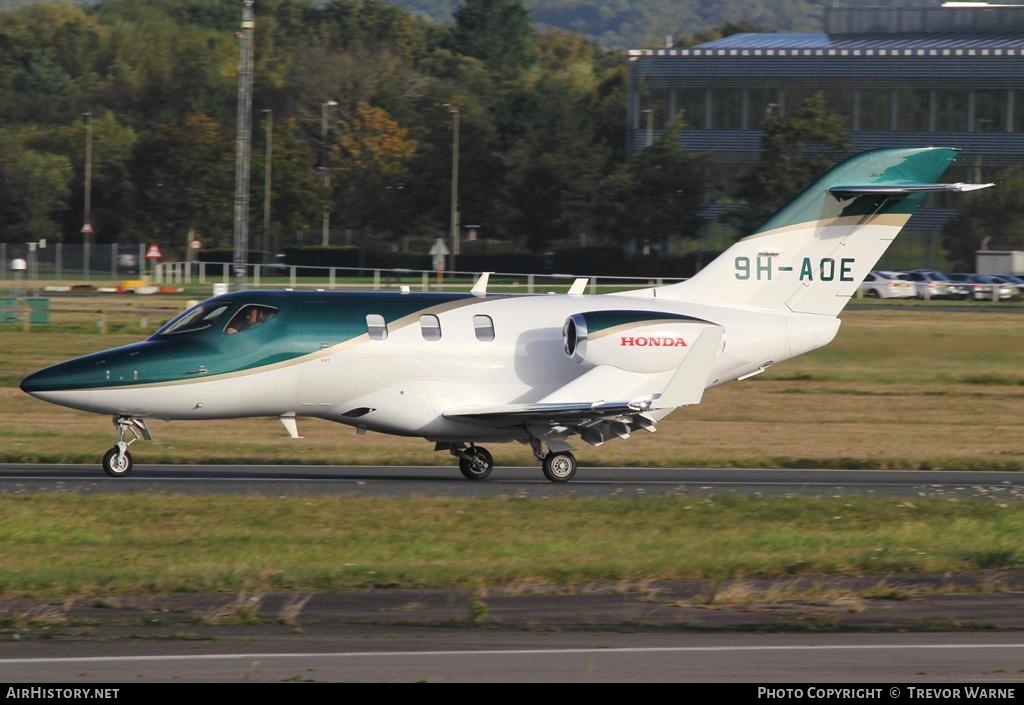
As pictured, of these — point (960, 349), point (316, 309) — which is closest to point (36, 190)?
point (960, 349)

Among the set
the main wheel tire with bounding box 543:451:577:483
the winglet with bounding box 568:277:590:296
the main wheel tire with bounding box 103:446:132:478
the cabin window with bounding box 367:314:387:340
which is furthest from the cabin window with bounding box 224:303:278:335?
the winglet with bounding box 568:277:590:296

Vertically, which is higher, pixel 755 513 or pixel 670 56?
pixel 670 56

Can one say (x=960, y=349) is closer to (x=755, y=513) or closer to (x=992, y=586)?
(x=755, y=513)

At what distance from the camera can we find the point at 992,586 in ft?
48.3

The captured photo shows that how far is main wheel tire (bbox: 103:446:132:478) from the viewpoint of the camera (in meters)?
21.7

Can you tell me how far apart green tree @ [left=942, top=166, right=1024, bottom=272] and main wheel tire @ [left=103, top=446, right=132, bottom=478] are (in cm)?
6658

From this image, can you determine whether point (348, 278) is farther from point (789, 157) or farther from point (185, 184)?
point (789, 157)

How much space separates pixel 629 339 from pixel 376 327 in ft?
12.0

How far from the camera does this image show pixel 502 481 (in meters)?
23.3

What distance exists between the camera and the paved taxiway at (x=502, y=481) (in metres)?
21.2

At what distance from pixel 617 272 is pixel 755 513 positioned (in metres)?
68.1

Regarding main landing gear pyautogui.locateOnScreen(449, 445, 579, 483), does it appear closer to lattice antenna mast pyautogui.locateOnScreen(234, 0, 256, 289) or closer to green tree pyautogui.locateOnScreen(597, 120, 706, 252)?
lattice antenna mast pyautogui.locateOnScreen(234, 0, 256, 289)

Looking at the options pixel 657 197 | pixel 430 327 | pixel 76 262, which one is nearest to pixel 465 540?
pixel 430 327

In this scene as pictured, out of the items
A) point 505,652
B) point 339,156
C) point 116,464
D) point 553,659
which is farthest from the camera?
point 339,156
